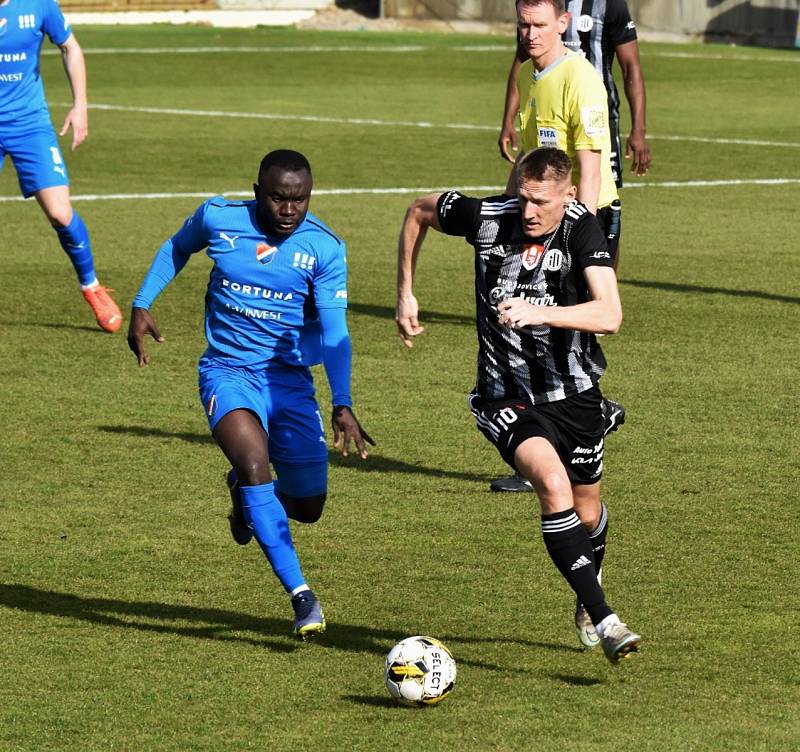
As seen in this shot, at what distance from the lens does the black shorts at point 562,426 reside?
21.6 feet

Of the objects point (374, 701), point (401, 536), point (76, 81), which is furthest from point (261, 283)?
point (76, 81)

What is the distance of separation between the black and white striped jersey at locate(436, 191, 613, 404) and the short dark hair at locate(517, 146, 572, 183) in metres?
0.24

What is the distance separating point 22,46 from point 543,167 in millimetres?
6749

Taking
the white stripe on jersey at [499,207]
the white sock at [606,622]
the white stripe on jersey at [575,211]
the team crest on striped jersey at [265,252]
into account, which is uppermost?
the white stripe on jersey at [575,211]

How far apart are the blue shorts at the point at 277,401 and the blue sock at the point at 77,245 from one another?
535 cm

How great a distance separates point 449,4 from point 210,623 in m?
43.2

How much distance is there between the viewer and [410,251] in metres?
7.25

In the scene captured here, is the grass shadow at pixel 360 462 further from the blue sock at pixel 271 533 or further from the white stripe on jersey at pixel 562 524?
the white stripe on jersey at pixel 562 524

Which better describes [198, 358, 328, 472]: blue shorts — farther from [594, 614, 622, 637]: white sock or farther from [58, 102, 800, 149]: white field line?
[58, 102, 800, 149]: white field line

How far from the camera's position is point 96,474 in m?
9.16

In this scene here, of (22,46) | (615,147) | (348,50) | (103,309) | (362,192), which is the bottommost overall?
(348,50)

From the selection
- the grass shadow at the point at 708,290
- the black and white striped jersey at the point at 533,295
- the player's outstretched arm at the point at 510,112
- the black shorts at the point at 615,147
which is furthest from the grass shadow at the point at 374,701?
the grass shadow at the point at 708,290

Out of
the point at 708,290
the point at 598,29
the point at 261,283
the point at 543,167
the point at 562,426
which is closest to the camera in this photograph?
the point at 543,167

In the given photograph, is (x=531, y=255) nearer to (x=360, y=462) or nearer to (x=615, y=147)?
(x=360, y=462)
